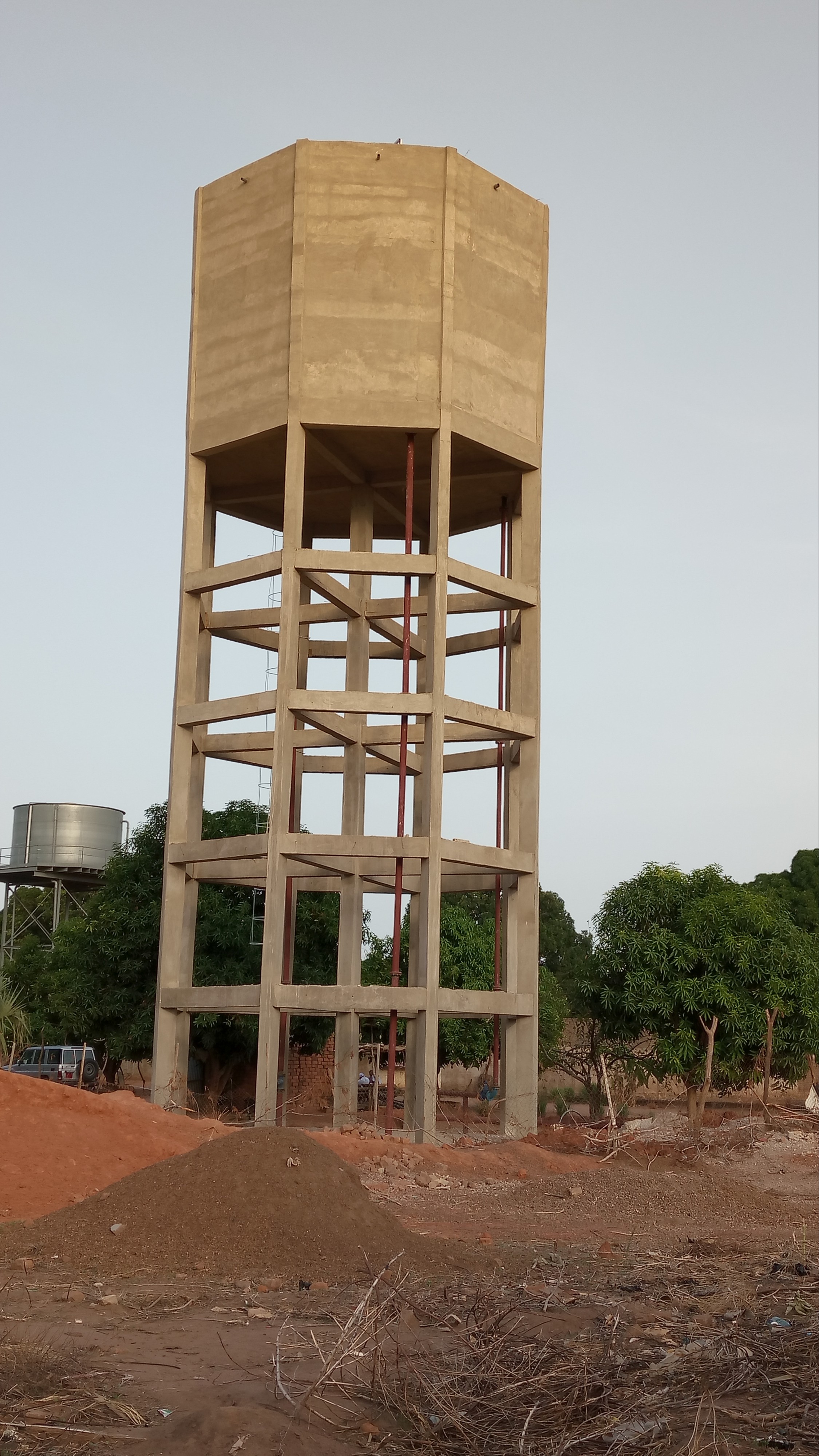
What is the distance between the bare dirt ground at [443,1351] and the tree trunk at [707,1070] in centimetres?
1217

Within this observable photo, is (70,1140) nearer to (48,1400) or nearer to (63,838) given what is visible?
(48,1400)

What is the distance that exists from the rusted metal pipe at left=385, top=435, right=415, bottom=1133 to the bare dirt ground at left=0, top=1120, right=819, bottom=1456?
371 inches

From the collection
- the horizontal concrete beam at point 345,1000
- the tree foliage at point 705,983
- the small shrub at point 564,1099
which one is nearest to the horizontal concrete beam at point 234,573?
the horizontal concrete beam at point 345,1000

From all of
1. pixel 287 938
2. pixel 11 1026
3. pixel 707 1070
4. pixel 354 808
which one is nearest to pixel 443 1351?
pixel 707 1070

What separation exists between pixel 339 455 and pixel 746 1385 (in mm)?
26211

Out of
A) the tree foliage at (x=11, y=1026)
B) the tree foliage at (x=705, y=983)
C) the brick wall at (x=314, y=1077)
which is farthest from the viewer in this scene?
the brick wall at (x=314, y=1077)

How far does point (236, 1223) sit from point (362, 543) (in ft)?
72.7

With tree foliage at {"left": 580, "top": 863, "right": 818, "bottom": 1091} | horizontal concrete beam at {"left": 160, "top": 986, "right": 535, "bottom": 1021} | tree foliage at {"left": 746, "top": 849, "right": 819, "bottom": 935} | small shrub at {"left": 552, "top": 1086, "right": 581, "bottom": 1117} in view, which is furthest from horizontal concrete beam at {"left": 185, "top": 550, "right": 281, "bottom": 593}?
tree foliage at {"left": 746, "top": 849, "right": 819, "bottom": 935}

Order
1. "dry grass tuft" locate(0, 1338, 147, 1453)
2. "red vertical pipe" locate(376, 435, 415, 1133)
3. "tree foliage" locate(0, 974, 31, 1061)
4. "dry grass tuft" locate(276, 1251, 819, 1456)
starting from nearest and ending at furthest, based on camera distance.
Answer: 1. "dry grass tuft" locate(276, 1251, 819, 1456)
2. "dry grass tuft" locate(0, 1338, 147, 1453)
3. "red vertical pipe" locate(376, 435, 415, 1133)
4. "tree foliage" locate(0, 974, 31, 1061)

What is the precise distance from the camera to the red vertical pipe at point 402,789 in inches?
1087

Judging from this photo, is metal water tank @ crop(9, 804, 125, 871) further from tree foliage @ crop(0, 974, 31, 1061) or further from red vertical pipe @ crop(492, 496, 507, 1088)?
red vertical pipe @ crop(492, 496, 507, 1088)

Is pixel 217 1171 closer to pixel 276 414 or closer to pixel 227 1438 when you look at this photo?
pixel 227 1438

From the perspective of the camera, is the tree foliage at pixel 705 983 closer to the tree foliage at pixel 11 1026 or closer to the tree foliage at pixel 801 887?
the tree foliage at pixel 11 1026

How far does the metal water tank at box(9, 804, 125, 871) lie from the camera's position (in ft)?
177
